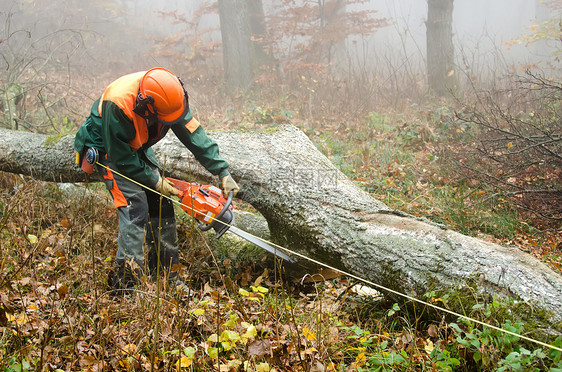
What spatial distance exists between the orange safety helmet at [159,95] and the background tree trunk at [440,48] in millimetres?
7945

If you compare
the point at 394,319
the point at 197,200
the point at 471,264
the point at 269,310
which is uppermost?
the point at 197,200

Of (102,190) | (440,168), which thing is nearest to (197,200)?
(102,190)

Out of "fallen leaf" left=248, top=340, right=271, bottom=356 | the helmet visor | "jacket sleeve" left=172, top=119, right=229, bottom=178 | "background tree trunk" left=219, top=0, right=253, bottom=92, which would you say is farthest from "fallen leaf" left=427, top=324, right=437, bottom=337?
"background tree trunk" left=219, top=0, right=253, bottom=92

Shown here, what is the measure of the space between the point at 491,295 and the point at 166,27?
76.9 ft

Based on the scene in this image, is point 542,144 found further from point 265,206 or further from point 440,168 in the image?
point 265,206

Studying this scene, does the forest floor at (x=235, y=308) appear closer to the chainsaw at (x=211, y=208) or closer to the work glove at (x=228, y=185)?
the chainsaw at (x=211, y=208)

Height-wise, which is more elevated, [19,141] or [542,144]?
[19,141]

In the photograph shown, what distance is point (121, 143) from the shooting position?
2.93 metres

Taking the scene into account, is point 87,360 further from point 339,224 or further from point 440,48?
point 440,48

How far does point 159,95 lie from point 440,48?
8.86 meters

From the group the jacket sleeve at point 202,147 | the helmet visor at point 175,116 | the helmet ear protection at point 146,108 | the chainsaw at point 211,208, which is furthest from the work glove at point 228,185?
the helmet ear protection at point 146,108

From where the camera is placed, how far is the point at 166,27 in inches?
862

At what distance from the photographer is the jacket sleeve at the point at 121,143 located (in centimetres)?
284

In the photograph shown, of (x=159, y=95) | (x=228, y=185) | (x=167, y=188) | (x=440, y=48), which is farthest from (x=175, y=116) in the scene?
(x=440, y=48)
